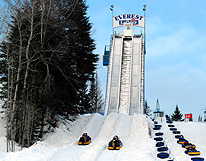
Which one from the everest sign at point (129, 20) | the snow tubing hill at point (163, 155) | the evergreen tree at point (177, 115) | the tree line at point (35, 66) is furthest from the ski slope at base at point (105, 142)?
the evergreen tree at point (177, 115)

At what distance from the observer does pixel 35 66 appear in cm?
1234

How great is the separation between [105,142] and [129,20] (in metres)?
22.6

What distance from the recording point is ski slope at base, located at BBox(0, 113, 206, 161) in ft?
33.0

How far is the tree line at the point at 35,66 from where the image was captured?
38.0 feet

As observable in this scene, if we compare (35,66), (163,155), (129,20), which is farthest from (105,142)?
(129,20)

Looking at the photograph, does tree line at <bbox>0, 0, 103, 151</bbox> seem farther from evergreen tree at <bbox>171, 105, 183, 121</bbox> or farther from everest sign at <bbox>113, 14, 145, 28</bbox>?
evergreen tree at <bbox>171, 105, 183, 121</bbox>

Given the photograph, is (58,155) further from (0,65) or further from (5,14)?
(5,14)

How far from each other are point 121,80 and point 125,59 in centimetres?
311

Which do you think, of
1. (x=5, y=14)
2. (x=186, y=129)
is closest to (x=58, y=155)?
(x=5, y=14)

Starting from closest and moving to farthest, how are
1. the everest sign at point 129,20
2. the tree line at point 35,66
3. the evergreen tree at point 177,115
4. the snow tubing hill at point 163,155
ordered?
1. the snow tubing hill at point 163,155
2. the tree line at point 35,66
3. the everest sign at point 129,20
4. the evergreen tree at point 177,115

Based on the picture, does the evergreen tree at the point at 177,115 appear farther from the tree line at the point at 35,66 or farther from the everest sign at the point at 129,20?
Result: the tree line at the point at 35,66

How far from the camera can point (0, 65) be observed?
41.4ft

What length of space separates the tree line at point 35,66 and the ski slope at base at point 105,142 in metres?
1.10

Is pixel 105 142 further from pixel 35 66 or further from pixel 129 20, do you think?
pixel 129 20
